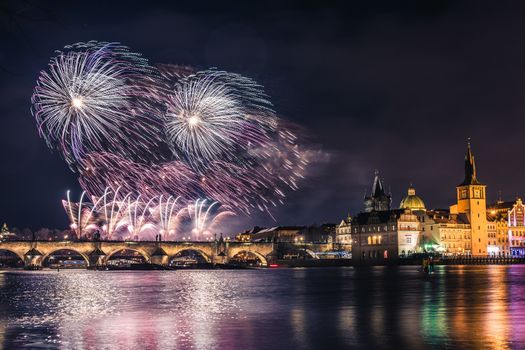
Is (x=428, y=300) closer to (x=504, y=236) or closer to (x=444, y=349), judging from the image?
(x=444, y=349)

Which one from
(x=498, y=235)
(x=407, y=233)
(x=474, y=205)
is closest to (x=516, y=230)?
(x=498, y=235)

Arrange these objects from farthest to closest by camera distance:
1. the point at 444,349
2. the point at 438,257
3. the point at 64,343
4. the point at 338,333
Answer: the point at 438,257, the point at 338,333, the point at 64,343, the point at 444,349

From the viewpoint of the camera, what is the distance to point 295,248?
19388cm

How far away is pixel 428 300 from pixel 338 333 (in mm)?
17022

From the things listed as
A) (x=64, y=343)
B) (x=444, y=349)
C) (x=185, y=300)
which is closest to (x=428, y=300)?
(x=185, y=300)

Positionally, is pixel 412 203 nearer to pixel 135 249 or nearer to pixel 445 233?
pixel 445 233

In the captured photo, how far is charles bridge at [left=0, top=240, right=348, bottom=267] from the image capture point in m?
145

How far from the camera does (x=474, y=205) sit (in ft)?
611

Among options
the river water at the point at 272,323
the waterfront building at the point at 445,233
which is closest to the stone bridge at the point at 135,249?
the waterfront building at the point at 445,233

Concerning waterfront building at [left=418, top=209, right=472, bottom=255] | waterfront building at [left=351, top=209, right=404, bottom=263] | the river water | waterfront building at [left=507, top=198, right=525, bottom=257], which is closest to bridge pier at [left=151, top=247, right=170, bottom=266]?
waterfront building at [left=351, top=209, right=404, bottom=263]

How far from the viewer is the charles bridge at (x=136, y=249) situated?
145375mm

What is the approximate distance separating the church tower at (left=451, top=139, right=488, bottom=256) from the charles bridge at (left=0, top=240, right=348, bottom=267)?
5265cm

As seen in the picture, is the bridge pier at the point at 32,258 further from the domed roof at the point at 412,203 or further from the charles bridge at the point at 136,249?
the domed roof at the point at 412,203

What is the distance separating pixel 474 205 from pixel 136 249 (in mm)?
90795
